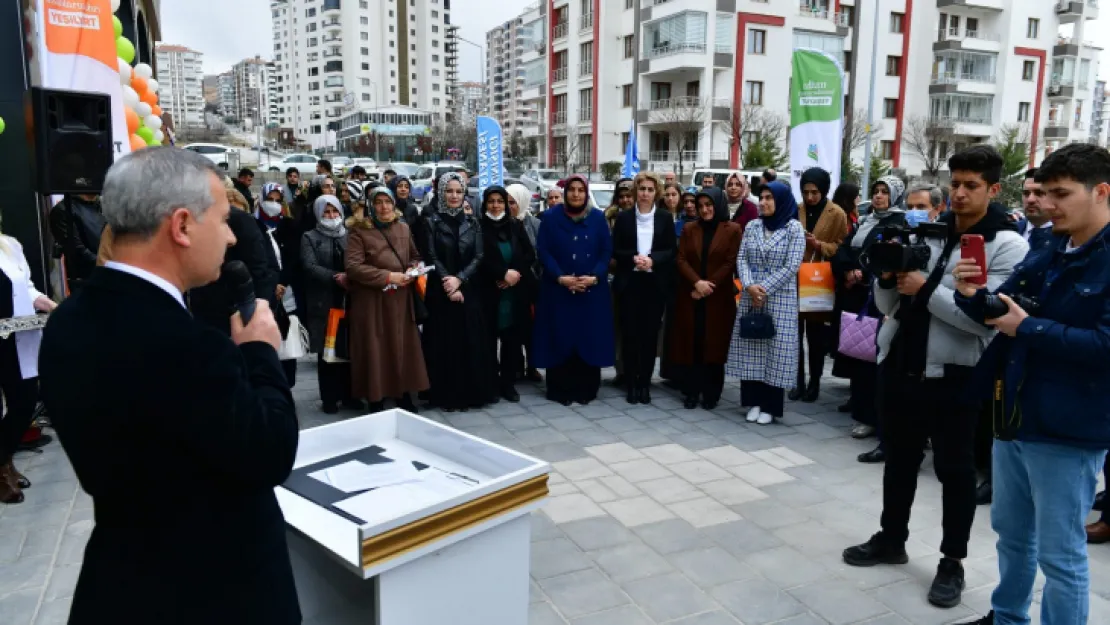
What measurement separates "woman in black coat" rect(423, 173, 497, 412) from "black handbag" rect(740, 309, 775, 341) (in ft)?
7.17

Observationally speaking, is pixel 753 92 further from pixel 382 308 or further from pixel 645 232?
pixel 382 308

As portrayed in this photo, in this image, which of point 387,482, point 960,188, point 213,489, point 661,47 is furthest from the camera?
point 661,47

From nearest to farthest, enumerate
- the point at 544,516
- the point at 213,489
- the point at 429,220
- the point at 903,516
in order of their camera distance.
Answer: the point at 213,489 → the point at 903,516 → the point at 544,516 → the point at 429,220

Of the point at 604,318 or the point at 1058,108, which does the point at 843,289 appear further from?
the point at 1058,108

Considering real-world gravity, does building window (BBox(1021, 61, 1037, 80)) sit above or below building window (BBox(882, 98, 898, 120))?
above

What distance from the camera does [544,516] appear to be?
4461 millimetres

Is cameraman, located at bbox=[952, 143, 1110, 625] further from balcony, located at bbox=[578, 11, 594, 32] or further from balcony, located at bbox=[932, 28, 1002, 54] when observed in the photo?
balcony, located at bbox=[932, 28, 1002, 54]

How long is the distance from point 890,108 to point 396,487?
154 ft

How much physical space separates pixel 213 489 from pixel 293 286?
693cm

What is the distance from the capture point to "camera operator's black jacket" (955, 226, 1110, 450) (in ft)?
8.37

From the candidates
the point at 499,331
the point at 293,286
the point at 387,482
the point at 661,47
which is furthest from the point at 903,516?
the point at 661,47

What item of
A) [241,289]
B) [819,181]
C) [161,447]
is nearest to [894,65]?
[819,181]

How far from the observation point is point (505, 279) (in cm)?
675

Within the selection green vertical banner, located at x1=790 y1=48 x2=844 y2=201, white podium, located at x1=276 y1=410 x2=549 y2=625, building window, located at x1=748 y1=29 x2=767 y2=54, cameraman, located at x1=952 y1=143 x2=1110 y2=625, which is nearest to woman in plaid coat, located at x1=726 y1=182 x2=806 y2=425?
cameraman, located at x1=952 y1=143 x2=1110 y2=625
